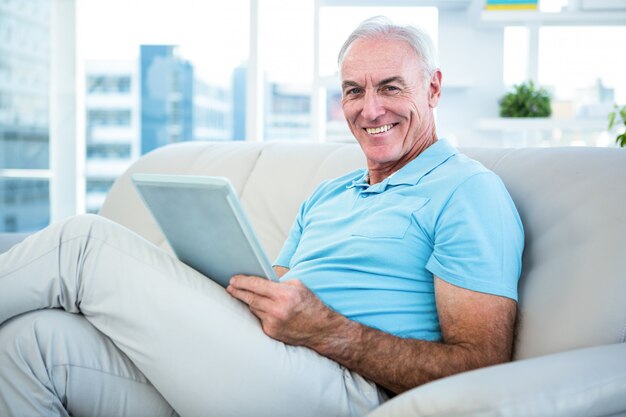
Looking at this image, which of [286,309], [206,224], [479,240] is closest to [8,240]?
[206,224]

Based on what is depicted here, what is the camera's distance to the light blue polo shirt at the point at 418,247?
1187 mm

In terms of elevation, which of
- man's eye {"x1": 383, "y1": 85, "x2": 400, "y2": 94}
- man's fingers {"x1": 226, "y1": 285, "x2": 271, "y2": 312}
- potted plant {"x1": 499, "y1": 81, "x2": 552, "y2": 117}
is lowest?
man's fingers {"x1": 226, "y1": 285, "x2": 271, "y2": 312}

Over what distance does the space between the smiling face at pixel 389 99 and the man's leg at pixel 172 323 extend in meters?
0.56

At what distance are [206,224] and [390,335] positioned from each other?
382 millimetres

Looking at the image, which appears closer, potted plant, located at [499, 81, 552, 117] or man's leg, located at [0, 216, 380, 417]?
man's leg, located at [0, 216, 380, 417]

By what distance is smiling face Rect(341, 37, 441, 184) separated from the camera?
1.50m

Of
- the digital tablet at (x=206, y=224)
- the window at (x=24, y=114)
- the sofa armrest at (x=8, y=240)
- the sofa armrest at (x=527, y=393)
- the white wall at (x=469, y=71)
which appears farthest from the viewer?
the window at (x=24, y=114)

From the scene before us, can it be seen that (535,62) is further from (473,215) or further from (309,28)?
(473,215)

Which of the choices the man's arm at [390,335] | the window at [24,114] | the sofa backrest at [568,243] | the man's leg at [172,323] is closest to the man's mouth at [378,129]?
the sofa backrest at [568,243]

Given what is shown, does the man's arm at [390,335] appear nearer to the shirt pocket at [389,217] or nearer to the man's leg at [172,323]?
the man's leg at [172,323]

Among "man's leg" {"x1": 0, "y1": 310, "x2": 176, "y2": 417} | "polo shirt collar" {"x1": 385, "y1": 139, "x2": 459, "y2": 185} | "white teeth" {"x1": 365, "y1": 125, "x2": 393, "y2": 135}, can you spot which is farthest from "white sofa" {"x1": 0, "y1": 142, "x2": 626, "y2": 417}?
"man's leg" {"x1": 0, "y1": 310, "x2": 176, "y2": 417}

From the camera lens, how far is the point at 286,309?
1.13 metres

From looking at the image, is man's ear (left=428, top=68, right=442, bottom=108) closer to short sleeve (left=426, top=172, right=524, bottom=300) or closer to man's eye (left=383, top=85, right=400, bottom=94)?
man's eye (left=383, top=85, right=400, bottom=94)

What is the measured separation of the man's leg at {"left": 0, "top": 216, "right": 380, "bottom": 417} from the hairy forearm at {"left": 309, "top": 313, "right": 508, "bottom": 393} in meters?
0.03
